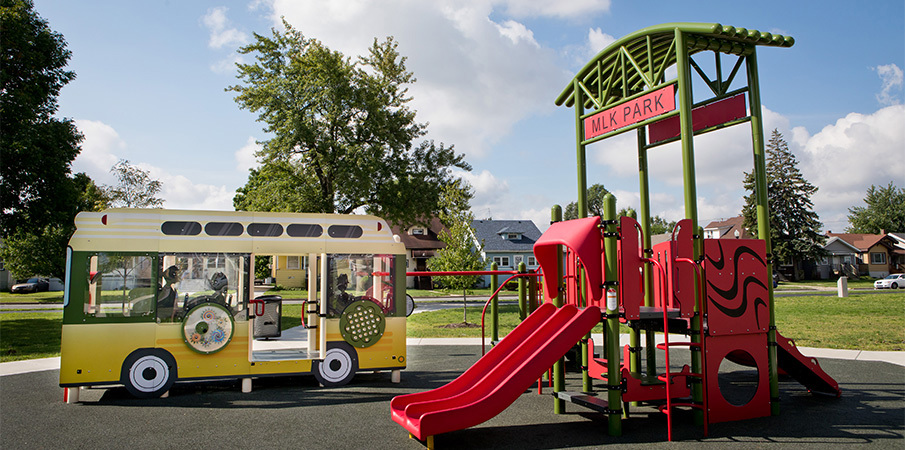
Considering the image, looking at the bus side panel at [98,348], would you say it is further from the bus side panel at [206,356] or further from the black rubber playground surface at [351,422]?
the black rubber playground surface at [351,422]

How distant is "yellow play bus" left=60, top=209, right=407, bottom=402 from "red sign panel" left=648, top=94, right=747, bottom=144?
473cm

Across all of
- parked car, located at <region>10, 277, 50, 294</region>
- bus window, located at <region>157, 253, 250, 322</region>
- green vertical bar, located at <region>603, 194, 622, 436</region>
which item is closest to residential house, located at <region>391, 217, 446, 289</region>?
parked car, located at <region>10, 277, 50, 294</region>

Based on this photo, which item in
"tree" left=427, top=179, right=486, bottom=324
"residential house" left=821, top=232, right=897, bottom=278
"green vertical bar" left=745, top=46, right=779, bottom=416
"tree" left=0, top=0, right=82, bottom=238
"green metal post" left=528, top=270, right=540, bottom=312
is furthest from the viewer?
"residential house" left=821, top=232, right=897, bottom=278

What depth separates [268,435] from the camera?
653 cm

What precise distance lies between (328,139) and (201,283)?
18624mm

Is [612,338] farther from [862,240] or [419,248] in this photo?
[862,240]

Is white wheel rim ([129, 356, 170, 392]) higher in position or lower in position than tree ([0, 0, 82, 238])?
lower

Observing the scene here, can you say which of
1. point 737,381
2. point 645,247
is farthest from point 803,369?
point 645,247

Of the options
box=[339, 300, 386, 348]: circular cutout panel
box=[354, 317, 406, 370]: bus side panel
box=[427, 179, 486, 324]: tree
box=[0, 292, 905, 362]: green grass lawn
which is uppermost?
box=[427, 179, 486, 324]: tree

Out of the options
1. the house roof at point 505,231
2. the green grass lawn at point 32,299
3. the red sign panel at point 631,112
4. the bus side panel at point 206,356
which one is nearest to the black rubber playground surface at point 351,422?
the bus side panel at point 206,356

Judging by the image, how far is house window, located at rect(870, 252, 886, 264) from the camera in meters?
68.6

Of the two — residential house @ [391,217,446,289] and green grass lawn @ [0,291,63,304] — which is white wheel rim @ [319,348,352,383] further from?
residential house @ [391,217,446,289]

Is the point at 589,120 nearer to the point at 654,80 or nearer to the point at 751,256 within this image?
the point at 654,80

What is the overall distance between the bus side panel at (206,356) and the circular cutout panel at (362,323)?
1580mm
